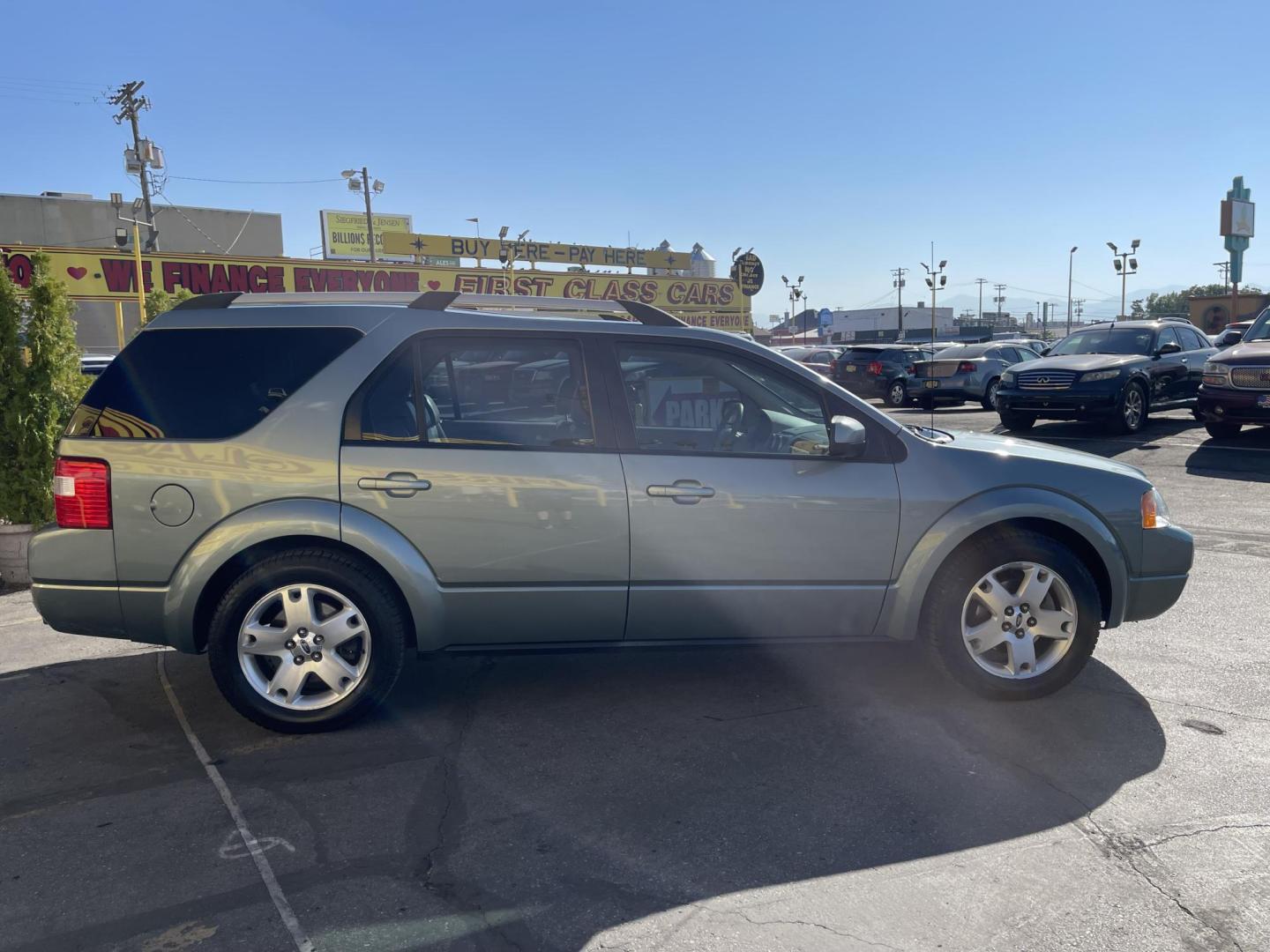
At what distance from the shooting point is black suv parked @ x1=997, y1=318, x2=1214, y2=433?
1364 centimetres

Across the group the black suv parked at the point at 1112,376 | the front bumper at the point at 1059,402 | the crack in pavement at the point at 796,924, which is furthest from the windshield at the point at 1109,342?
the crack in pavement at the point at 796,924

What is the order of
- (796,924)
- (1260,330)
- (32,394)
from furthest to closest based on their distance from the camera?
(1260,330), (32,394), (796,924)

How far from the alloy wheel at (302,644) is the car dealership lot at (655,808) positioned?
8.4 inches

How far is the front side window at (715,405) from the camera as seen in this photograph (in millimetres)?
4203

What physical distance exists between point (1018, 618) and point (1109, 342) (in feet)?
40.8

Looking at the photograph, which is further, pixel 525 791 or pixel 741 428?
pixel 741 428

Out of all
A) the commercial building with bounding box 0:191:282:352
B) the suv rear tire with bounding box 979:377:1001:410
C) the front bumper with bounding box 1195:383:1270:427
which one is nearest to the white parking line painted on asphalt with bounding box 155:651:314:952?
the front bumper with bounding box 1195:383:1270:427

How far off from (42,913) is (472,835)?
4.15 feet

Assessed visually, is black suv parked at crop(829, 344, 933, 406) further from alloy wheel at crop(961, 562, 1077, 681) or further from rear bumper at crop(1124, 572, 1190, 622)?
alloy wheel at crop(961, 562, 1077, 681)

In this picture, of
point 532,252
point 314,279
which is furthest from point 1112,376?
point 532,252

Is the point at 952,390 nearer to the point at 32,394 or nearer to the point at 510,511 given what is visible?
the point at 32,394

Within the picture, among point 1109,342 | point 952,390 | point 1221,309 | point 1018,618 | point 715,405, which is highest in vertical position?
point 1221,309

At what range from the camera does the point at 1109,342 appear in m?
14.9

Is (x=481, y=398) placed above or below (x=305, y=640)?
above
